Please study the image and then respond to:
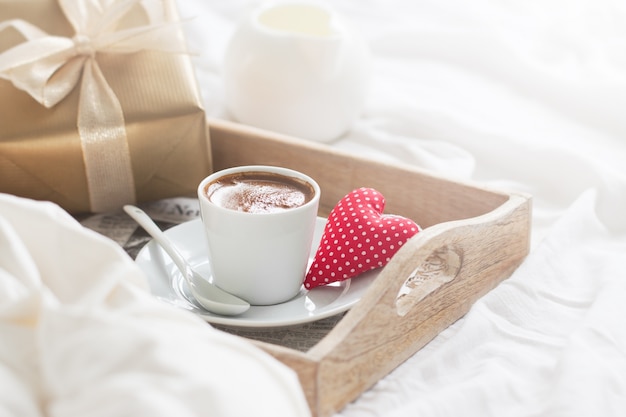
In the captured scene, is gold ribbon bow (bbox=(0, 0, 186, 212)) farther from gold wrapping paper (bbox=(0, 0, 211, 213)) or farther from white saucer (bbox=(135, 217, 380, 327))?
white saucer (bbox=(135, 217, 380, 327))

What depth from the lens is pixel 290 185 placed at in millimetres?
625

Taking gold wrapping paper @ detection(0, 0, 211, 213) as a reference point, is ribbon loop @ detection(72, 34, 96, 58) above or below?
above

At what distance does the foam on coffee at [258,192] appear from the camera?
584 mm

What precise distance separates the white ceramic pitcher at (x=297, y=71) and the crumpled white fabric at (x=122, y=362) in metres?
0.48

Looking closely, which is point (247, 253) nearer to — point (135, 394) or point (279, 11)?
point (135, 394)

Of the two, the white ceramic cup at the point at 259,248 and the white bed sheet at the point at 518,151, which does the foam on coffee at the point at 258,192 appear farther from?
the white bed sheet at the point at 518,151

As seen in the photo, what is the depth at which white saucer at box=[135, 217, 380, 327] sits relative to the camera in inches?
21.4

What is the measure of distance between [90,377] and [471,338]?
29 centimetres

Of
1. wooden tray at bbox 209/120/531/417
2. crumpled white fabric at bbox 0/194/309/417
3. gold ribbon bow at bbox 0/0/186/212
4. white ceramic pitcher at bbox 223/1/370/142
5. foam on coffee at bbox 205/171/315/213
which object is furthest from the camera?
white ceramic pitcher at bbox 223/1/370/142

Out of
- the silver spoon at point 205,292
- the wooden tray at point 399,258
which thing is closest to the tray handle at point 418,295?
the wooden tray at point 399,258

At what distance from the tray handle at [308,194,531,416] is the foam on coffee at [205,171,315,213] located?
11cm

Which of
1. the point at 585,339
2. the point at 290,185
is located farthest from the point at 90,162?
the point at 585,339

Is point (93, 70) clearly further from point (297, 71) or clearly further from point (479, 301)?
point (479, 301)

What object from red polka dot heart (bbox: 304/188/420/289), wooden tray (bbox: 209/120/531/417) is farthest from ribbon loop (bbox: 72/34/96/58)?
red polka dot heart (bbox: 304/188/420/289)
